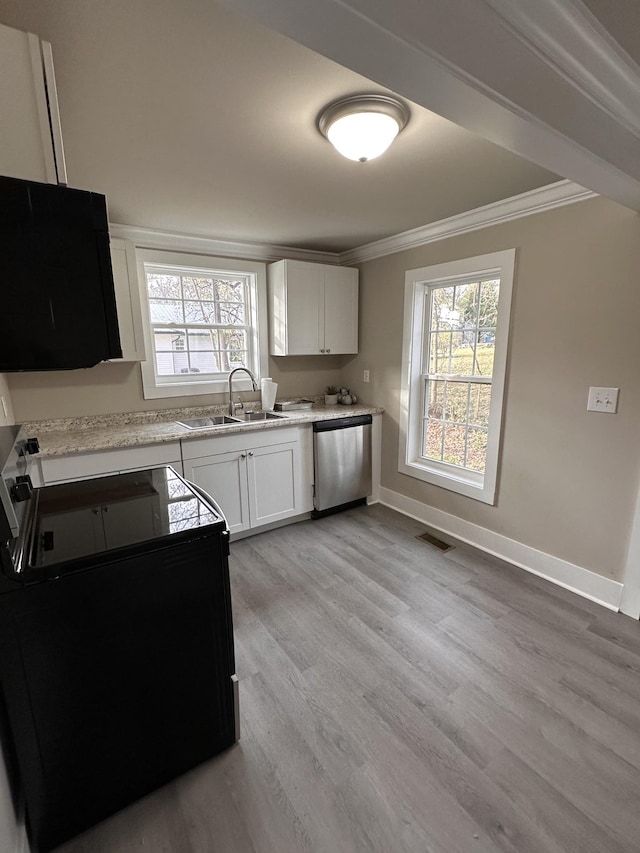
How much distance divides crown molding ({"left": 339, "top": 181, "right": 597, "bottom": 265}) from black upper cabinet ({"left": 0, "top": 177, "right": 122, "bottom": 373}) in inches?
93.3

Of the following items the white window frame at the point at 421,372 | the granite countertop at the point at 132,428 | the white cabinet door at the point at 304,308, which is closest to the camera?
the granite countertop at the point at 132,428

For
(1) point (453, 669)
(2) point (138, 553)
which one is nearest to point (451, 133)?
(2) point (138, 553)

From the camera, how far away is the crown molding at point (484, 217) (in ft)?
7.28

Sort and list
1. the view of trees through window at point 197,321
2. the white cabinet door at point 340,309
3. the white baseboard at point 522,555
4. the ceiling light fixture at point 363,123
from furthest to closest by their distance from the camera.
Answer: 1. the white cabinet door at point 340,309
2. the view of trees through window at point 197,321
3. the white baseboard at point 522,555
4. the ceiling light fixture at point 363,123

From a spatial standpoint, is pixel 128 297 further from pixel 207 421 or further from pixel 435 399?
pixel 435 399

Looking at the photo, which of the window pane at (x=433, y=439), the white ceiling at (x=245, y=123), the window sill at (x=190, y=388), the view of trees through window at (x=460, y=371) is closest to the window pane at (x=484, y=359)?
the view of trees through window at (x=460, y=371)

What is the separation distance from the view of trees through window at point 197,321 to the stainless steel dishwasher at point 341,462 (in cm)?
106

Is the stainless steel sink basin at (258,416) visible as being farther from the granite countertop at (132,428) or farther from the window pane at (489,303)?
the window pane at (489,303)

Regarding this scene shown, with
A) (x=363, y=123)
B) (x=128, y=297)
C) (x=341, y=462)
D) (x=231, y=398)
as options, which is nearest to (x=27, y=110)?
(x=363, y=123)

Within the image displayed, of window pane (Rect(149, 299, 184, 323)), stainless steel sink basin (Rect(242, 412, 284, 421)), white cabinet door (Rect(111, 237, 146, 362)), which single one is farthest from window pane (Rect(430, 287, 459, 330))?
white cabinet door (Rect(111, 237, 146, 362))

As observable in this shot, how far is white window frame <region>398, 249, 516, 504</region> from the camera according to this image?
2637 millimetres

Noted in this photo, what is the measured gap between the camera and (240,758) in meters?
1.47

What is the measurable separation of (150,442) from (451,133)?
89.6 inches

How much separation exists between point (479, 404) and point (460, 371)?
298 millimetres
